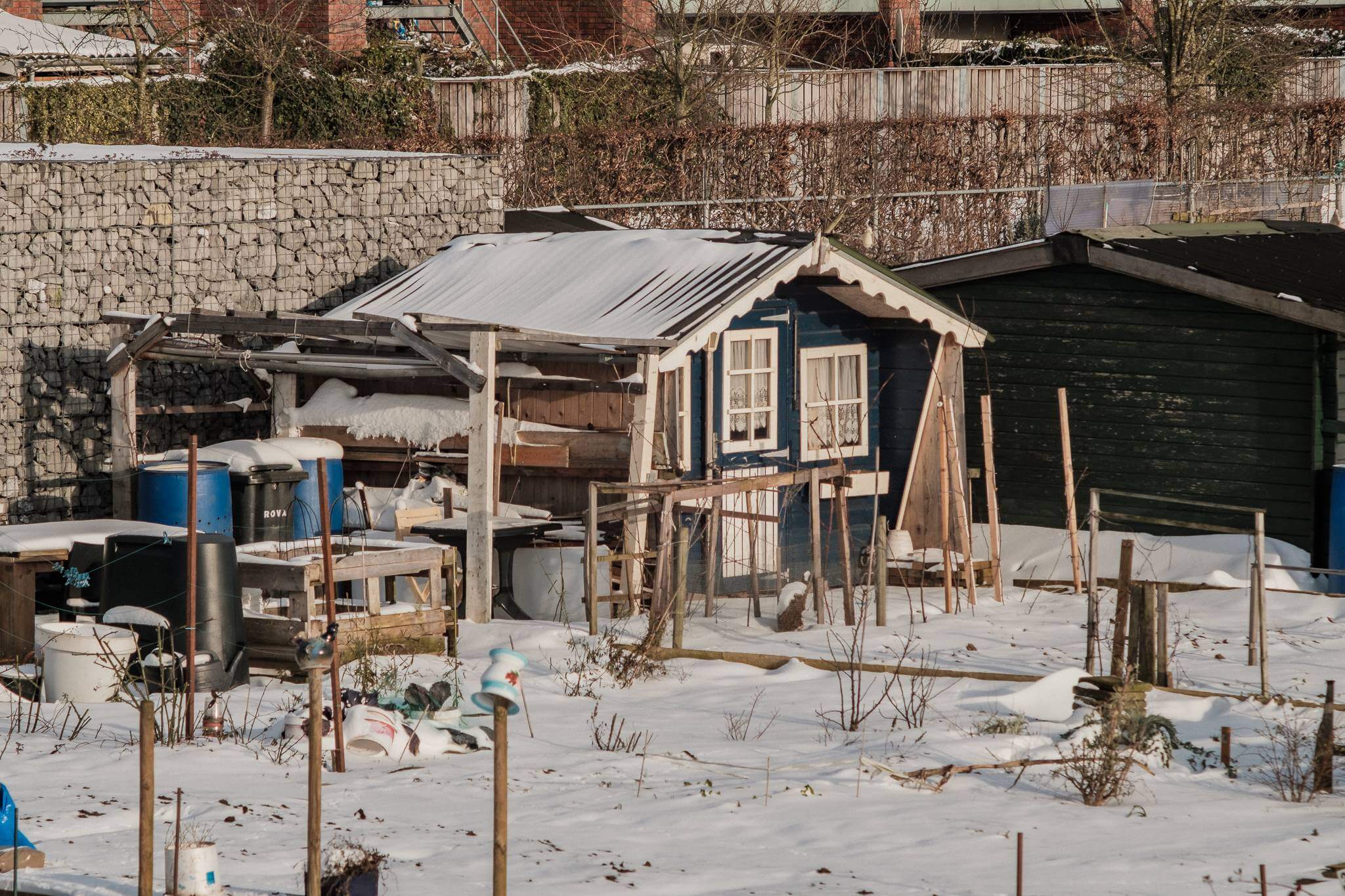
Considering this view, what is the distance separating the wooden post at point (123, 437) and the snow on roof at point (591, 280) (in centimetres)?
176

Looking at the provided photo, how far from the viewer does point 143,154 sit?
17.5m

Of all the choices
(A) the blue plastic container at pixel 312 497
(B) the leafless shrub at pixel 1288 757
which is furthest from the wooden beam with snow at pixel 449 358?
(B) the leafless shrub at pixel 1288 757

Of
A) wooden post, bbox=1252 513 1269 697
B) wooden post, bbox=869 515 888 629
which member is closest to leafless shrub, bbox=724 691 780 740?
wooden post, bbox=869 515 888 629

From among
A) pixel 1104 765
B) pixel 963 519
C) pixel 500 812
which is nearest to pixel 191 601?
pixel 500 812

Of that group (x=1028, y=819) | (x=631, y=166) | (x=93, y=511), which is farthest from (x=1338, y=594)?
(x=631, y=166)

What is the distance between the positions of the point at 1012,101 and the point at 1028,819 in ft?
73.9

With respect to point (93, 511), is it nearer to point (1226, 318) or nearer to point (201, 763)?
point (201, 763)

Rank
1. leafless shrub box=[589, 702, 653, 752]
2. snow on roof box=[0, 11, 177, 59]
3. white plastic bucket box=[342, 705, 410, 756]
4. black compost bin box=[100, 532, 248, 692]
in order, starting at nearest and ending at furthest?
white plastic bucket box=[342, 705, 410, 756]
leafless shrub box=[589, 702, 653, 752]
black compost bin box=[100, 532, 248, 692]
snow on roof box=[0, 11, 177, 59]

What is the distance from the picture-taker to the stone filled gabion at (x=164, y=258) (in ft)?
50.1

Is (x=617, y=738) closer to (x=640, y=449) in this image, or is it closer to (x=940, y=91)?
(x=640, y=449)

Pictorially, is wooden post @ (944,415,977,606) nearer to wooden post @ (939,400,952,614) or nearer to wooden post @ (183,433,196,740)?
wooden post @ (939,400,952,614)

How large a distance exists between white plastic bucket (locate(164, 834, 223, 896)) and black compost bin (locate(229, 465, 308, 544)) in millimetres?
7088

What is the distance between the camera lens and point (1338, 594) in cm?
1367

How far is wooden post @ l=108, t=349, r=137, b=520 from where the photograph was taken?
1459 centimetres
